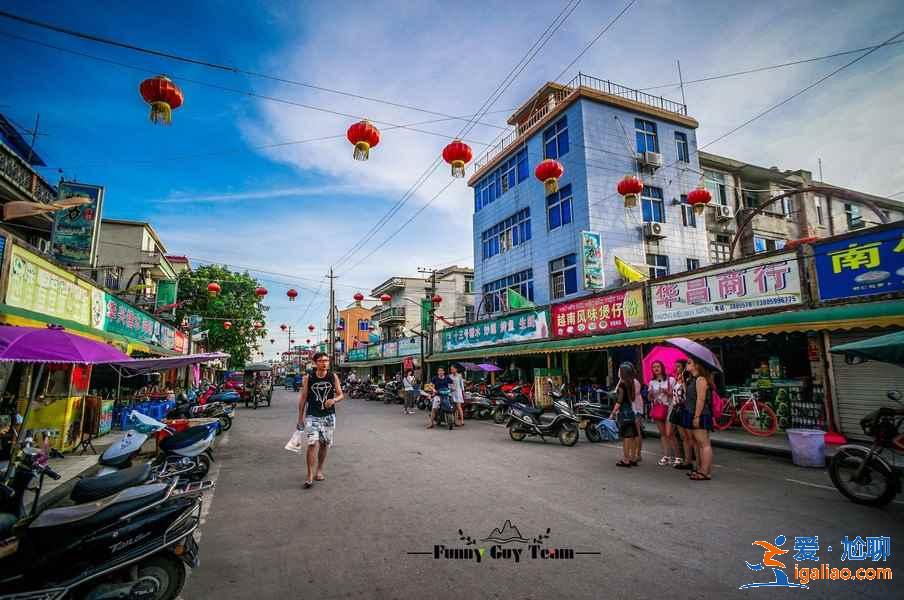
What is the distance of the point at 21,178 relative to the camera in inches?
508

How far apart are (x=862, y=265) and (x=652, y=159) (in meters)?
13.5

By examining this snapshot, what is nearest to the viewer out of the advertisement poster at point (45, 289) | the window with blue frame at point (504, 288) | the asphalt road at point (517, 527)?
the asphalt road at point (517, 527)

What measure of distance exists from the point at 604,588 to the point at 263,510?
153 inches

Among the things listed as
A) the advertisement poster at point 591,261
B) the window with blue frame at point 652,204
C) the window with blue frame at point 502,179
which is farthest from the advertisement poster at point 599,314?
the window with blue frame at point 502,179

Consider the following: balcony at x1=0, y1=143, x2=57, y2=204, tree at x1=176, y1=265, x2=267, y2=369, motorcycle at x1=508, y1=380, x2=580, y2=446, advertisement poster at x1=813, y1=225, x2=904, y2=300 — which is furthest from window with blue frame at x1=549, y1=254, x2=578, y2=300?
tree at x1=176, y1=265, x2=267, y2=369

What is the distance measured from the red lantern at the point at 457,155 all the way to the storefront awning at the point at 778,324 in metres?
7.83

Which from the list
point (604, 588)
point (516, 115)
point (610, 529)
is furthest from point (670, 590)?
point (516, 115)

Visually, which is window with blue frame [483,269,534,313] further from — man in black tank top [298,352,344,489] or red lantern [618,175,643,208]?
man in black tank top [298,352,344,489]

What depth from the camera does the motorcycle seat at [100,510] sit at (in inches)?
116

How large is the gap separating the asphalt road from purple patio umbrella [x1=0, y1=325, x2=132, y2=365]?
2.51m

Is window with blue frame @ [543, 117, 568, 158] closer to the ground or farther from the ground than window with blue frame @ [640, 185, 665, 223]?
farther from the ground

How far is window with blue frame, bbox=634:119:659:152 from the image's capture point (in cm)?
2194

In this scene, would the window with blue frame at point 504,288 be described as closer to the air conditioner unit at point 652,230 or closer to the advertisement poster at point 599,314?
the advertisement poster at point 599,314

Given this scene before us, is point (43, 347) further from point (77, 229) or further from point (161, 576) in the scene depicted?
point (77, 229)
